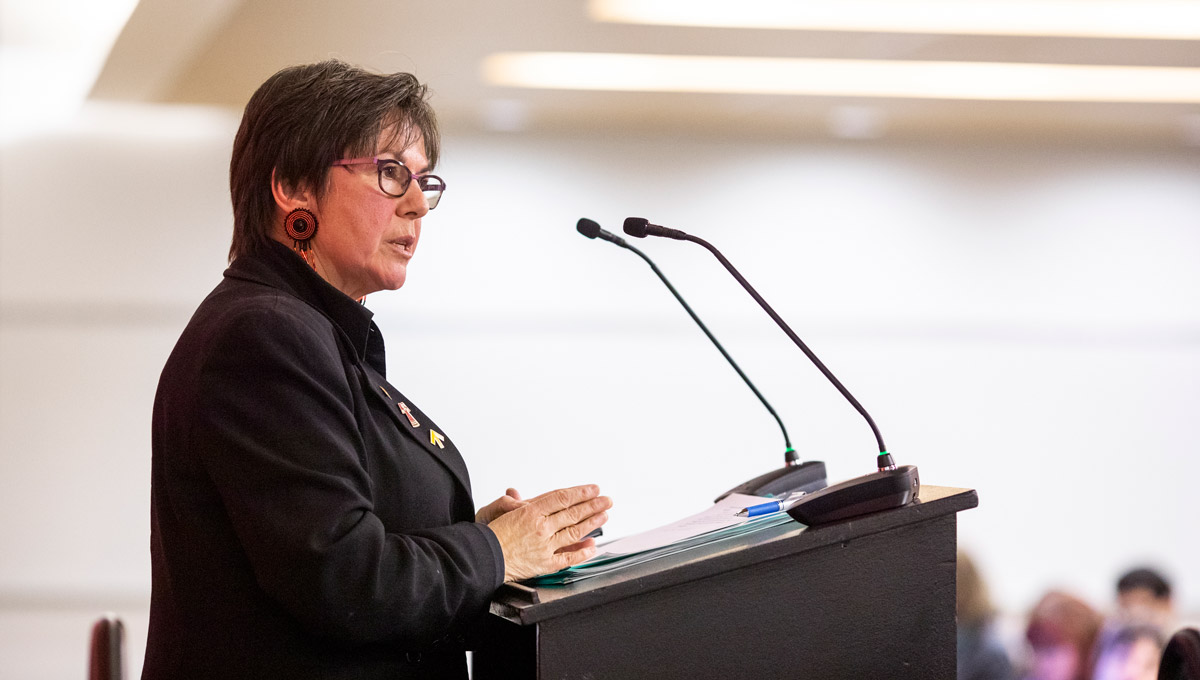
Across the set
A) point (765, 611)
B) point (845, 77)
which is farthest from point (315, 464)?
point (845, 77)

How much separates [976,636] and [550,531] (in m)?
2.43

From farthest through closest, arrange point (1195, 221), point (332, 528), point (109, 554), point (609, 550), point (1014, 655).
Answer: point (1195, 221)
point (109, 554)
point (1014, 655)
point (609, 550)
point (332, 528)

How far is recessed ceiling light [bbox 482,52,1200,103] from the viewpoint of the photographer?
3.86 metres

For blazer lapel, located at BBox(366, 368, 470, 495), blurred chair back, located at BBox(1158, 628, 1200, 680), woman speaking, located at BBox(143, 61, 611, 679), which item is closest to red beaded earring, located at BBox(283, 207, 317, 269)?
woman speaking, located at BBox(143, 61, 611, 679)

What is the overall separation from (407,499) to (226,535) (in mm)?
184

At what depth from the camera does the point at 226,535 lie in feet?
3.37

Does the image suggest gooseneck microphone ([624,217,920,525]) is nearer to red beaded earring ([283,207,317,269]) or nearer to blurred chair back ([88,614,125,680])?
red beaded earring ([283,207,317,269])

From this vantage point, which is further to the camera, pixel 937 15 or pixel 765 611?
pixel 937 15

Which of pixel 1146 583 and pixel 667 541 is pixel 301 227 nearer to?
pixel 667 541

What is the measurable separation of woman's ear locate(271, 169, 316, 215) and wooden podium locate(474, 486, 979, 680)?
0.50m

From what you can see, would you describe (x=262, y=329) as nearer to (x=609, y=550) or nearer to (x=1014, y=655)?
(x=609, y=550)

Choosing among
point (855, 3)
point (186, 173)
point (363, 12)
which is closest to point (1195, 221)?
point (855, 3)

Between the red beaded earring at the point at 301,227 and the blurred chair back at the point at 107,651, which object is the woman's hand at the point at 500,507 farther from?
the blurred chair back at the point at 107,651

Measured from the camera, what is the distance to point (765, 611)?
105 cm
